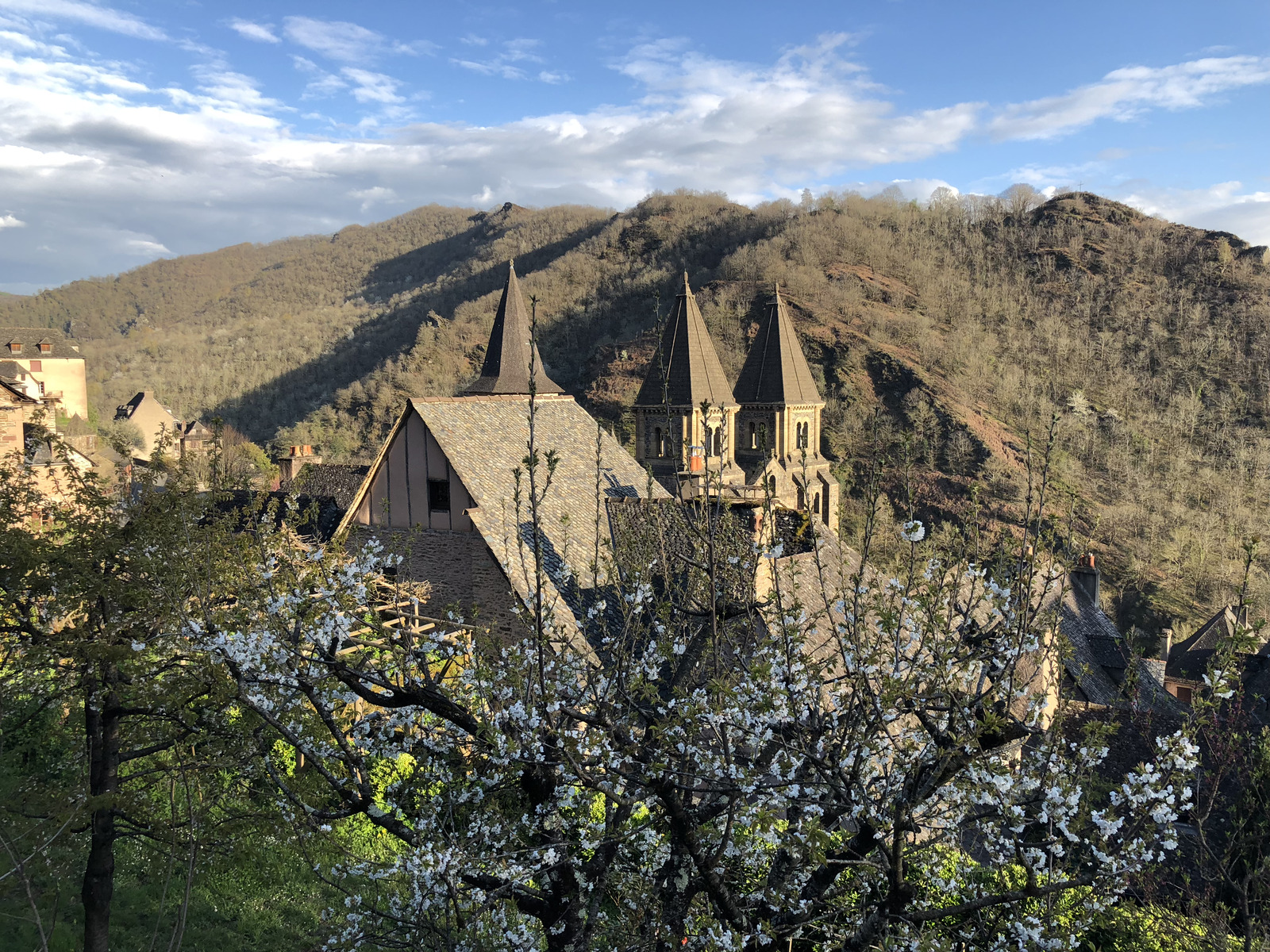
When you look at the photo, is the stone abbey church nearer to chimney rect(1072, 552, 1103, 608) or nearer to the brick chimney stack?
the brick chimney stack

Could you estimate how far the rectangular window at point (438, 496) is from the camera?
14.0m

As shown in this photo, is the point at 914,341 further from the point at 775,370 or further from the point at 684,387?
the point at 684,387

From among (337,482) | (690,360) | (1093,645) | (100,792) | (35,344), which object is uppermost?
(35,344)

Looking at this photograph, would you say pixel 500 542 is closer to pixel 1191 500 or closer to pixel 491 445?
pixel 491 445

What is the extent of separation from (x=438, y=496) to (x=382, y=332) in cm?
8370

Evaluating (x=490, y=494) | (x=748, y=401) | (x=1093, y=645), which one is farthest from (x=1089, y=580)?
(x=490, y=494)

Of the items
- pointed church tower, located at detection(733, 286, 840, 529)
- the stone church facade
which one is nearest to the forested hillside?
the stone church facade

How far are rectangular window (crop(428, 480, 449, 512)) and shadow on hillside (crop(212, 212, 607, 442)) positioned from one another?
1868 inches

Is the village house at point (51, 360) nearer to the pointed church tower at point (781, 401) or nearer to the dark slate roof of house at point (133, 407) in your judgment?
the dark slate roof of house at point (133, 407)

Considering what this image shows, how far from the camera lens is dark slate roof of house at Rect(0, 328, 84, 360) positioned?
163ft

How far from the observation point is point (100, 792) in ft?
22.8

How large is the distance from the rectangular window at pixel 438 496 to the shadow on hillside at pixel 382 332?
156ft

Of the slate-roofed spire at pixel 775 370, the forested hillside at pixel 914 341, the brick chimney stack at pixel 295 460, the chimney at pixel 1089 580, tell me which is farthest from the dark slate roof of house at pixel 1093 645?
the brick chimney stack at pixel 295 460

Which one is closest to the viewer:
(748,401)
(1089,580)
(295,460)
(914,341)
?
(295,460)
